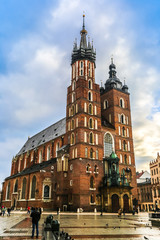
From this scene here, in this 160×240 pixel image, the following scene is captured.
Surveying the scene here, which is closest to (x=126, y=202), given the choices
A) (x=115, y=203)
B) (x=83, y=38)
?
(x=115, y=203)

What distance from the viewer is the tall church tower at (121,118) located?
5012 centimetres

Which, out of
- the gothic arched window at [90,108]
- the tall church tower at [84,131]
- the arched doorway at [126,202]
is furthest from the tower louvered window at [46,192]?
the gothic arched window at [90,108]

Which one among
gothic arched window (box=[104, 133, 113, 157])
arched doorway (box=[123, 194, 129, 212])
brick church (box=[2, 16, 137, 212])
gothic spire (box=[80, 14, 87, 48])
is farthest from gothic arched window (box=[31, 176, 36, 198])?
gothic spire (box=[80, 14, 87, 48])

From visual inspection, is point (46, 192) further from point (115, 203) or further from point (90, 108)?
point (90, 108)

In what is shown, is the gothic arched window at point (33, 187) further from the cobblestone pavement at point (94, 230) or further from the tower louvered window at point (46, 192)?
the cobblestone pavement at point (94, 230)

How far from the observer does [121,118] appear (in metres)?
54.4

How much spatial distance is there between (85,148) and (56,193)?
1069cm

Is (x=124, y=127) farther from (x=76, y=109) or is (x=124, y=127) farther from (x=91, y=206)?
(x=91, y=206)

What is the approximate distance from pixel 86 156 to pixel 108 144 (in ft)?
26.1

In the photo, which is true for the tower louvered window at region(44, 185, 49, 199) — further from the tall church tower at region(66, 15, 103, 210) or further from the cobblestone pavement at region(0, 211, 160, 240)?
the cobblestone pavement at region(0, 211, 160, 240)

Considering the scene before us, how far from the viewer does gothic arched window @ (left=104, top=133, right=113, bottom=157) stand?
1924 inches

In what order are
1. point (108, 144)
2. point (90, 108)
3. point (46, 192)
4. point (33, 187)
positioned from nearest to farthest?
1. point (46, 192)
2. point (33, 187)
3. point (90, 108)
4. point (108, 144)

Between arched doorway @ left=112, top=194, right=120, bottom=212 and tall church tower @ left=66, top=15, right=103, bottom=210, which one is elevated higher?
tall church tower @ left=66, top=15, right=103, bottom=210

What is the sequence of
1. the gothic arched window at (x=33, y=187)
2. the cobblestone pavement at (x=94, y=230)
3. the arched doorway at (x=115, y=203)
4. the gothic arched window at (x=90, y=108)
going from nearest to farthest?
the cobblestone pavement at (x=94, y=230)
the arched doorway at (x=115, y=203)
the gothic arched window at (x=33, y=187)
the gothic arched window at (x=90, y=108)
